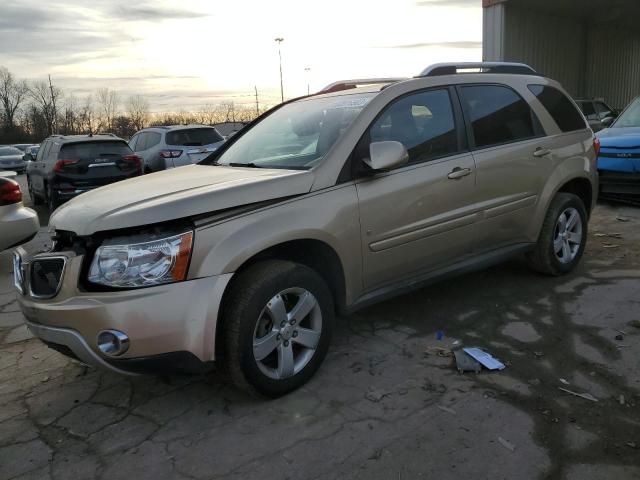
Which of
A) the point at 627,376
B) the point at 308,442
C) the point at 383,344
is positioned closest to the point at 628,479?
the point at 627,376

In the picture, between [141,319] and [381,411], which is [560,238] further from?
[141,319]

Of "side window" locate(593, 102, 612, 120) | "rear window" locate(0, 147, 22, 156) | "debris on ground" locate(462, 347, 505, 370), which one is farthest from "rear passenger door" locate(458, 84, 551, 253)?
"rear window" locate(0, 147, 22, 156)

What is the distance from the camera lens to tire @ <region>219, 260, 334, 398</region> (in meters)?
2.91

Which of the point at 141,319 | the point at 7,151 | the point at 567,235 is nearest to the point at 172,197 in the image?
the point at 141,319

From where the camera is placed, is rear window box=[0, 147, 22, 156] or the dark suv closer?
the dark suv

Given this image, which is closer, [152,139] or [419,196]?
[419,196]

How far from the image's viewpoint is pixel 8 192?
619 cm

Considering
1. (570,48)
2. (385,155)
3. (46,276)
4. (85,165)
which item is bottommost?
(46,276)

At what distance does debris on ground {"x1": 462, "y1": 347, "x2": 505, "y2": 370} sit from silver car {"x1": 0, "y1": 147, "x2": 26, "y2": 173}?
32.6m

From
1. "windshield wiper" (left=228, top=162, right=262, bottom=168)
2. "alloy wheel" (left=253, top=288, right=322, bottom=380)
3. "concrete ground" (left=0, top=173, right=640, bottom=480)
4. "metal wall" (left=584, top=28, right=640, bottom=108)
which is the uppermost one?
"metal wall" (left=584, top=28, right=640, bottom=108)

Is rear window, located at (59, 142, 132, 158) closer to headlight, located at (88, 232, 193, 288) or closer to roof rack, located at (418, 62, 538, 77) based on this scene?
roof rack, located at (418, 62, 538, 77)

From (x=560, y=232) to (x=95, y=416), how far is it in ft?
13.2

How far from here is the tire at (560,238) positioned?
480 centimetres

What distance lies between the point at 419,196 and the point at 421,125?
566mm
